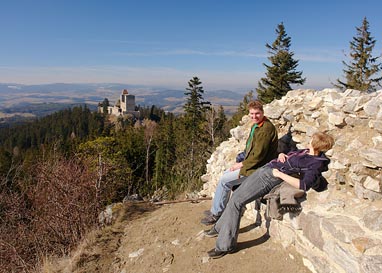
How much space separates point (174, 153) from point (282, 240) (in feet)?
104

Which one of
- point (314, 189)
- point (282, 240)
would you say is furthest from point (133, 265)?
point (314, 189)

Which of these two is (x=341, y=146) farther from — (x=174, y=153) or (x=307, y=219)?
(x=174, y=153)

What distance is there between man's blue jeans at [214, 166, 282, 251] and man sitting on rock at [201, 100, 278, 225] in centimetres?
40

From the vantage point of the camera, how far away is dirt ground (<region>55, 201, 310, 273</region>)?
12.5 ft

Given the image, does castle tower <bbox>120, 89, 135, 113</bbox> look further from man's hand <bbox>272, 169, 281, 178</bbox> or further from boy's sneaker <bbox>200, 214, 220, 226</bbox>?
man's hand <bbox>272, 169, 281, 178</bbox>

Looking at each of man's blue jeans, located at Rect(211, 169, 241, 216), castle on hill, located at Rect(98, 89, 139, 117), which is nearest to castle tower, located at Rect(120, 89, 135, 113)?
castle on hill, located at Rect(98, 89, 139, 117)

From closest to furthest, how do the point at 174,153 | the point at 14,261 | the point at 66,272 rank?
the point at 66,272
the point at 14,261
the point at 174,153

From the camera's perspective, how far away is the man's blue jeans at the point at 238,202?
13.0ft

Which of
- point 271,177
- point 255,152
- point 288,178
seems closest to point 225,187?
point 255,152

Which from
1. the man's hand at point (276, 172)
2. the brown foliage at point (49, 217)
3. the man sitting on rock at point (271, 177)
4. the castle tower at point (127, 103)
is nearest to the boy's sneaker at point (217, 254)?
the man sitting on rock at point (271, 177)

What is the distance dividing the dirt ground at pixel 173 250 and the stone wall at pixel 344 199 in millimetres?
303

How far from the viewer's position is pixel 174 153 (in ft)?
116

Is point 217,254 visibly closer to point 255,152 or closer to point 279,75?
point 255,152

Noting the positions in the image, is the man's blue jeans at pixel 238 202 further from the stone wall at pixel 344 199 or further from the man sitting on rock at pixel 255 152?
the stone wall at pixel 344 199
